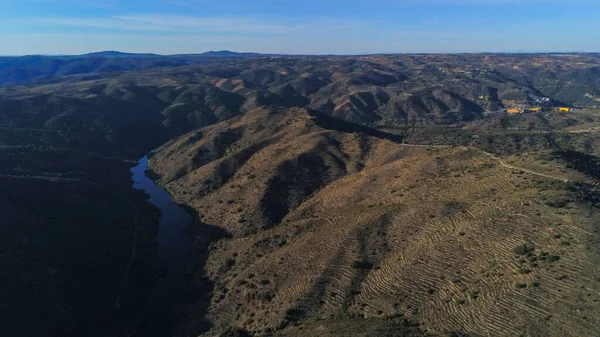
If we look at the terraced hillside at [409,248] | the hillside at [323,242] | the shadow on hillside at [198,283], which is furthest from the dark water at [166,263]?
the terraced hillside at [409,248]

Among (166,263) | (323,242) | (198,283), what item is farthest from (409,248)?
(166,263)

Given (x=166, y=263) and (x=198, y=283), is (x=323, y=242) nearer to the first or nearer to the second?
(x=198, y=283)

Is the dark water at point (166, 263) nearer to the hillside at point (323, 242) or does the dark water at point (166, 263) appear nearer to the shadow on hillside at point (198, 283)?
the shadow on hillside at point (198, 283)

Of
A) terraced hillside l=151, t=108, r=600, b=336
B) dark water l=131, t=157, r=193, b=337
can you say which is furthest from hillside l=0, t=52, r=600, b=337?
dark water l=131, t=157, r=193, b=337

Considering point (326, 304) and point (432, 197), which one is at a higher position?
point (432, 197)

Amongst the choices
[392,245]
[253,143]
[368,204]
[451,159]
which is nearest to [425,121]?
[253,143]

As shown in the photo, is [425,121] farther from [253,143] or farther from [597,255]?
[597,255]
